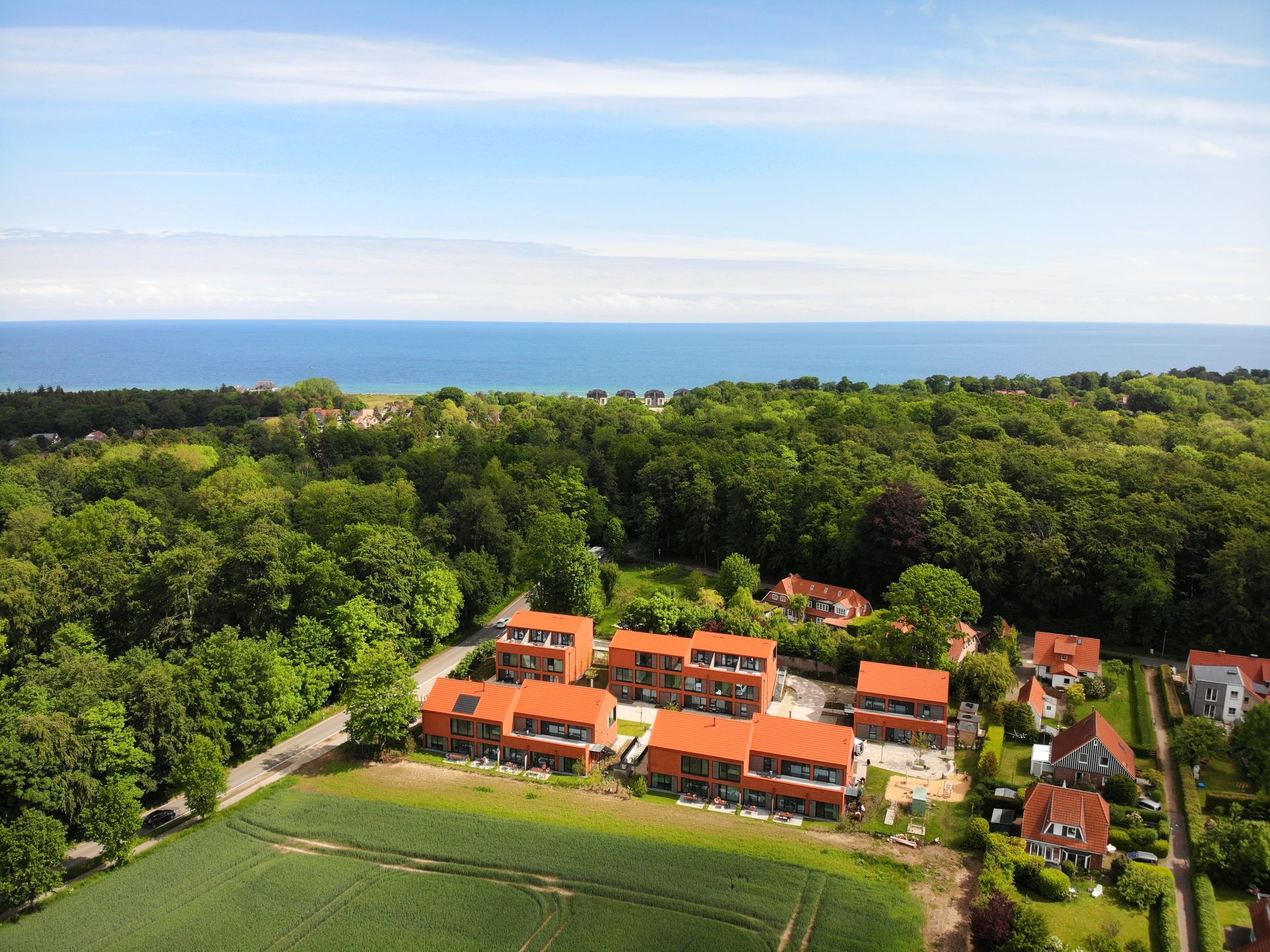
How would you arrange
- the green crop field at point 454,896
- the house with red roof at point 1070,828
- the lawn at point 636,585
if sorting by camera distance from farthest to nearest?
the lawn at point 636,585
the house with red roof at point 1070,828
the green crop field at point 454,896

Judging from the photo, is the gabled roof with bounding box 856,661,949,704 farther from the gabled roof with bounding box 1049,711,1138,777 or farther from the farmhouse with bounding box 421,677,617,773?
the farmhouse with bounding box 421,677,617,773

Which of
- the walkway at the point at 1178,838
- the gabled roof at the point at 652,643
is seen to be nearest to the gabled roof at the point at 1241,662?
the walkway at the point at 1178,838

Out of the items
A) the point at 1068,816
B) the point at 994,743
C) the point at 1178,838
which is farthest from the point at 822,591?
the point at 1178,838

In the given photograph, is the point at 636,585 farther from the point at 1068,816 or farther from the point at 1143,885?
the point at 1143,885

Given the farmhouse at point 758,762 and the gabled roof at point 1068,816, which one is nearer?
the gabled roof at point 1068,816

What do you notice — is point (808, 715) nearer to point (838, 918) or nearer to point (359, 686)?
point (838, 918)

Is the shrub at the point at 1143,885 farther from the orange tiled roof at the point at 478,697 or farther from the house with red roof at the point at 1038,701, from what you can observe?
the orange tiled roof at the point at 478,697
